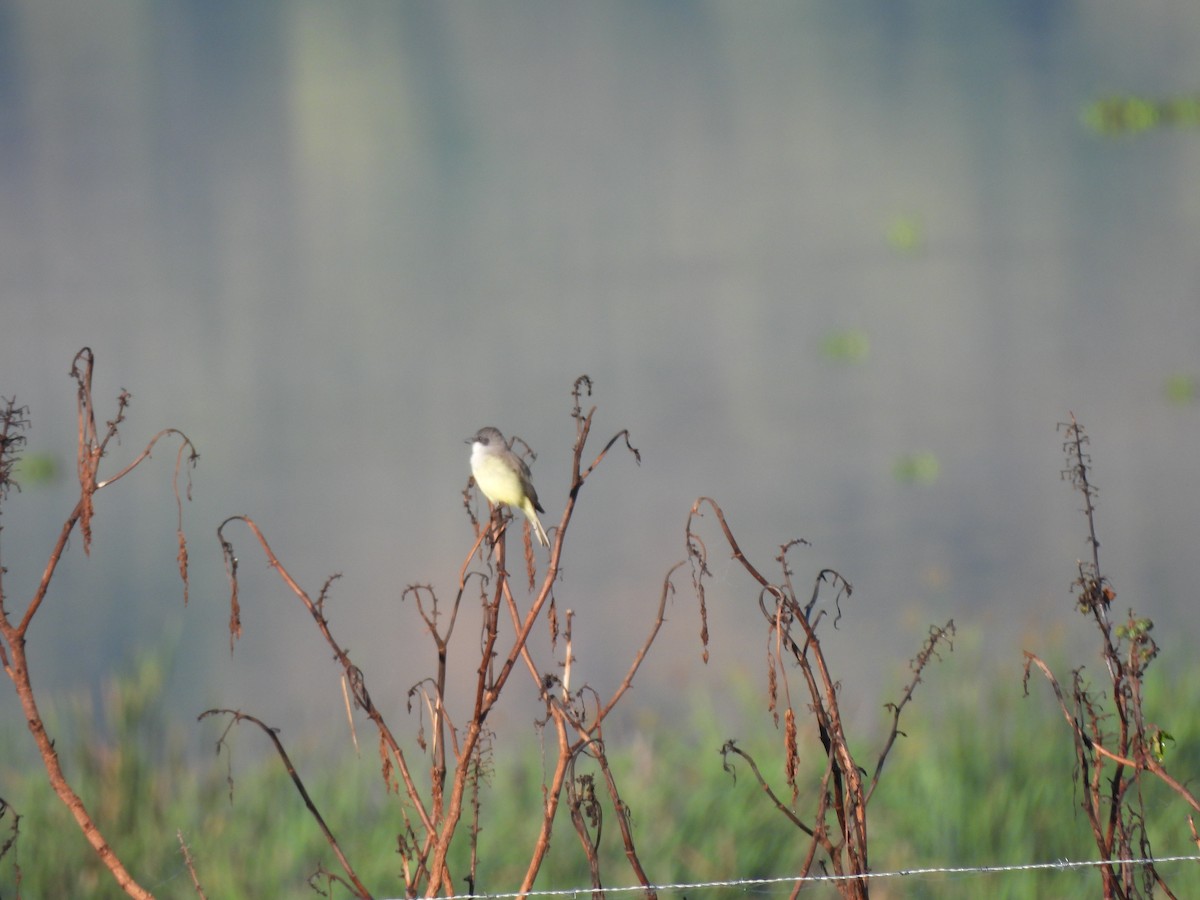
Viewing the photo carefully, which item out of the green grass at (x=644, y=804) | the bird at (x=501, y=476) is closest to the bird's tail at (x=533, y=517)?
the bird at (x=501, y=476)

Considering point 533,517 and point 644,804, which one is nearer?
point 533,517

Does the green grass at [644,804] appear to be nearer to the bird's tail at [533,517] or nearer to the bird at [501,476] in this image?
the bird's tail at [533,517]

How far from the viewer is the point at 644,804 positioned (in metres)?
3.63

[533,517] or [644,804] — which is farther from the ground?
[533,517]

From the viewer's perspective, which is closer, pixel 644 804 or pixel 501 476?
pixel 501 476

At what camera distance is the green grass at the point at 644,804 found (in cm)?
349

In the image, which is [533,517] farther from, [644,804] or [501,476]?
[644,804]

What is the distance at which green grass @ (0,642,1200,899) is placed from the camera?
11.5ft

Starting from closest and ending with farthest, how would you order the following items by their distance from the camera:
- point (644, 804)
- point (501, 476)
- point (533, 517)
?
point (501, 476) < point (533, 517) < point (644, 804)

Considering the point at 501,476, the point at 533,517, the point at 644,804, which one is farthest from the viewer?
the point at 644,804

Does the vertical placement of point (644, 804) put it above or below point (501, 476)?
below

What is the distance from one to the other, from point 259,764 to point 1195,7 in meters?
Result: 3.46

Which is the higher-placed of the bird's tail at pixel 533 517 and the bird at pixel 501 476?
the bird at pixel 501 476

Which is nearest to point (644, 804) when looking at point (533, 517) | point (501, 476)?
point (533, 517)
